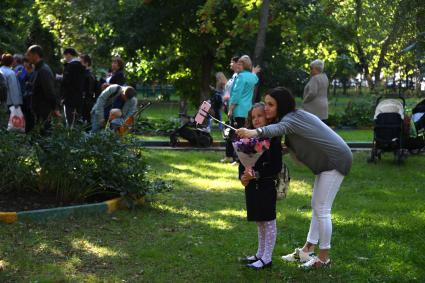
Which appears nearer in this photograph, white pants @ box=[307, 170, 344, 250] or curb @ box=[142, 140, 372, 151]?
white pants @ box=[307, 170, 344, 250]

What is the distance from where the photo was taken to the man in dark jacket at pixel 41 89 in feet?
30.2

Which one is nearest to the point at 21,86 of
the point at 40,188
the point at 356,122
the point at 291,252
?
the point at 40,188

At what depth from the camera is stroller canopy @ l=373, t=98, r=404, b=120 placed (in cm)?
1189

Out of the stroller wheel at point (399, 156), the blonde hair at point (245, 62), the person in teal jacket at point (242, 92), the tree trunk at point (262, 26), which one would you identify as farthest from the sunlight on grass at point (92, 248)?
the stroller wheel at point (399, 156)

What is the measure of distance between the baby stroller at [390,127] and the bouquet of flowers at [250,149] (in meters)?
6.90

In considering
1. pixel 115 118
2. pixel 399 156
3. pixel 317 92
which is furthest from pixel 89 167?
pixel 399 156

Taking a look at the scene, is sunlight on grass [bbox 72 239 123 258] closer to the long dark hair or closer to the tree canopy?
the long dark hair

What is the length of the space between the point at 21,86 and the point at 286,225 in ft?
20.2

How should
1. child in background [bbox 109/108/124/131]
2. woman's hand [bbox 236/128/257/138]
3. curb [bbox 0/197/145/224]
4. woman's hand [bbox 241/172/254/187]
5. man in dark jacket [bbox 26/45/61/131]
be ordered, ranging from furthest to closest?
child in background [bbox 109/108/124/131]
man in dark jacket [bbox 26/45/61/131]
curb [bbox 0/197/145/224]
woman's hand [bbox 241/172/254/187]
woman's hand [bbox 236/128/257/138]

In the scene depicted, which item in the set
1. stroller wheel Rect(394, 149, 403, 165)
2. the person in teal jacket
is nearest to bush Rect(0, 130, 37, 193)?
the person in teal jacket

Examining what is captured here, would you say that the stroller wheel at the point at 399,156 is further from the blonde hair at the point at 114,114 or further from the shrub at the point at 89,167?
the shrub at the point at 89,167

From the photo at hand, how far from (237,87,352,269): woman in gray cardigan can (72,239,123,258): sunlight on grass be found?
1.78 m

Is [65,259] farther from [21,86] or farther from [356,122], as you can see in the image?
[356,122]

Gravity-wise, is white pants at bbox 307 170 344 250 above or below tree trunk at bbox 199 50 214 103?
below
